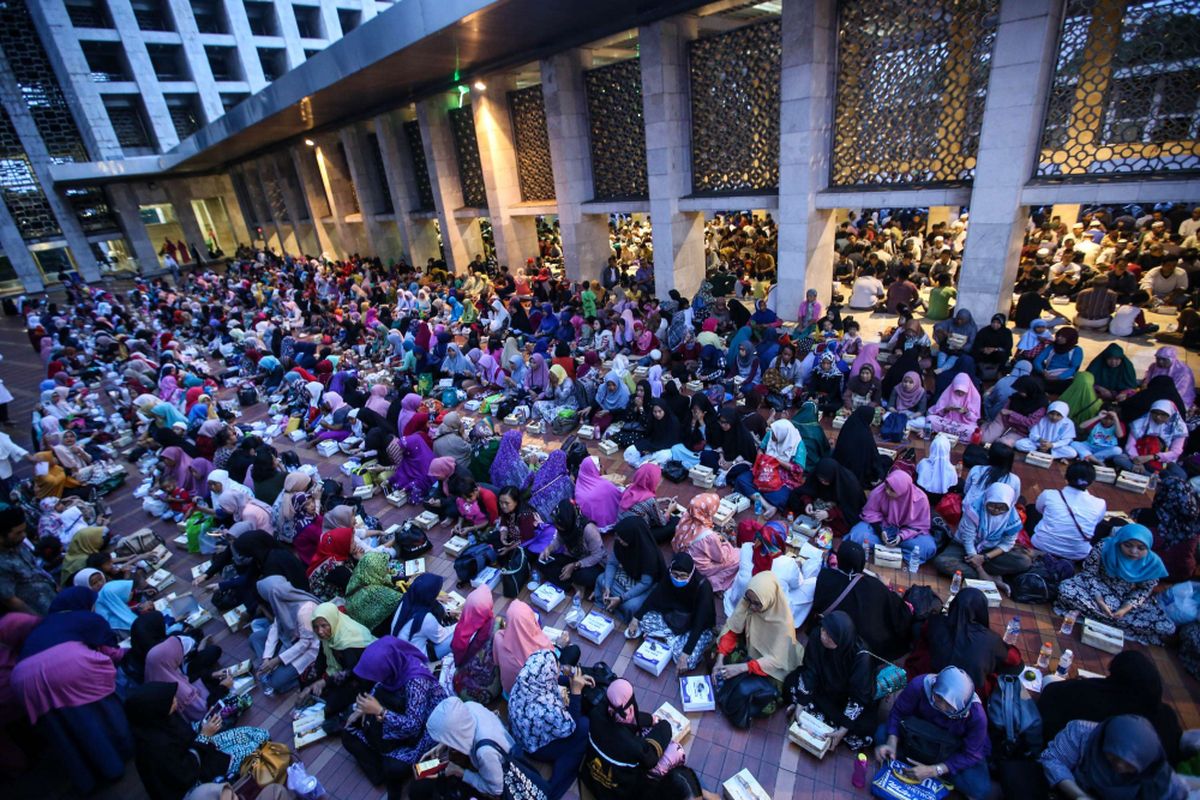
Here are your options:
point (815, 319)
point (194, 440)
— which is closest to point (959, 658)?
point (815, 319)

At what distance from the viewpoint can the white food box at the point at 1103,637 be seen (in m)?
4.12

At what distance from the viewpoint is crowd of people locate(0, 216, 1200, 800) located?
350 centimetres

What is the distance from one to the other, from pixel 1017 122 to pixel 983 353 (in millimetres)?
3073

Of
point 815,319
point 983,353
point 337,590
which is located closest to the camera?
point 337,590

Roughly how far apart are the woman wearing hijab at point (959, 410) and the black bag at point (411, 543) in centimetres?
616

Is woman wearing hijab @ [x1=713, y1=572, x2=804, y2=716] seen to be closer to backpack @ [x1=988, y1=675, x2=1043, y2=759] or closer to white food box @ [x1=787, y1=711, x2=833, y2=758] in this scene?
white food box @ [x1=787, y1=711, x2=833, y2=758]

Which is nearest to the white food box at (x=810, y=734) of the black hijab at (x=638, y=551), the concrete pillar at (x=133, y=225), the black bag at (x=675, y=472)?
the black hijab at (x=638, y=551)

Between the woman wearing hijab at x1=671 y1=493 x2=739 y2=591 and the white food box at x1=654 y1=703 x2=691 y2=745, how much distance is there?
117 cm

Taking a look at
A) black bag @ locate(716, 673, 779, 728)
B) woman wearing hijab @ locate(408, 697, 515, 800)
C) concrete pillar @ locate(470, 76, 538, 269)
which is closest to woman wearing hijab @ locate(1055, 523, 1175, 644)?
black bag @ locate(716, 673, 779, 728)

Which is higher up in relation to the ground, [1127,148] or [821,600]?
[1127,148]

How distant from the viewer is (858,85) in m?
9.41

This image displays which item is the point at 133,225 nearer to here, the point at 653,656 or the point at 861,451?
the point at 653,656

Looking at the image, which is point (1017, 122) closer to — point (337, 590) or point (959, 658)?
point (959, 658)

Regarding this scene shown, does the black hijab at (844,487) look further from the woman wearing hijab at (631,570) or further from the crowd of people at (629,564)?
the woman wearing hijab at (631,570)
